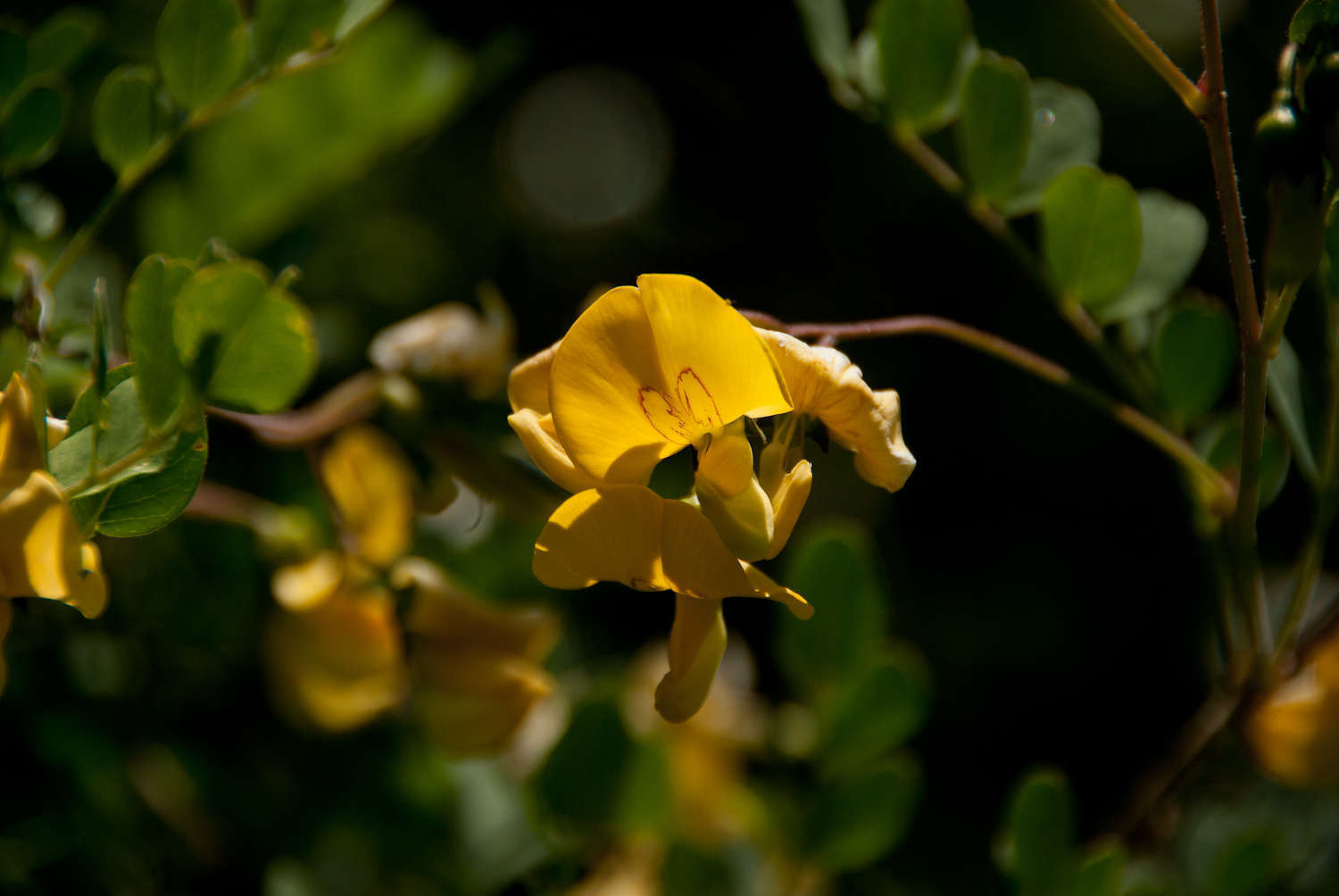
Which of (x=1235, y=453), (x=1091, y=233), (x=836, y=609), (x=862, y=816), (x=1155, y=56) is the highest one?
(x=1155, y=56)

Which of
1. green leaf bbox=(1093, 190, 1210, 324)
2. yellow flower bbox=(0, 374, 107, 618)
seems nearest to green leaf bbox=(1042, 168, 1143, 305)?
green leaf bbox=(1093, 190, 1210, 324)

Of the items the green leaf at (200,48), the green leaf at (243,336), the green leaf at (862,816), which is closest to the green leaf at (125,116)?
the green leaf at (200,48)

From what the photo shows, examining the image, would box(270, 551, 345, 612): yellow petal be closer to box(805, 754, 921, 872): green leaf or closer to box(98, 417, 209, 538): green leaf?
box(98, 417, 209, 538): green leaf

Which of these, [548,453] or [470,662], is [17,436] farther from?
[470,662]

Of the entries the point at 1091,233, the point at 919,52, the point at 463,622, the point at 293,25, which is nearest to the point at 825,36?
the point at 919,52

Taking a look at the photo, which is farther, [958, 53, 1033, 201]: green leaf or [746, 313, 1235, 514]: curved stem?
[958, 53, 1033, 201]: green leaf

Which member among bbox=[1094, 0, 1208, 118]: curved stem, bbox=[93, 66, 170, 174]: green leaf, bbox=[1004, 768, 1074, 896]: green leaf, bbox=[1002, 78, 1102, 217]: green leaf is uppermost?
bbox=[1094, 0, 1208, 118]: curved stem

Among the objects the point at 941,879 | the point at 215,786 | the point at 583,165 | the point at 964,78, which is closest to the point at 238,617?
the point at 215,786
